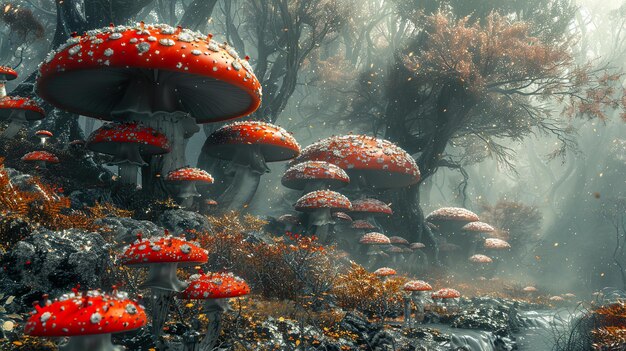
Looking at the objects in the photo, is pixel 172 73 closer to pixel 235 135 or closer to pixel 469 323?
pixel 235 135

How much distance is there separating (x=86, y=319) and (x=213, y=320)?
1847mm

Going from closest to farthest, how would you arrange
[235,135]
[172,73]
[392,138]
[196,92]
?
[172,73] → [196,92] → [235,135] → [392,138]

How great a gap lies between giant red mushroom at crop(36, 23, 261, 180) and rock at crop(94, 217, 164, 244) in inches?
91.7

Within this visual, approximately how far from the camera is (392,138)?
21609 millimetres

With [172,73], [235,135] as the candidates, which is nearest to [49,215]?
[172,73]

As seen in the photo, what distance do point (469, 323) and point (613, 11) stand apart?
4032 cm

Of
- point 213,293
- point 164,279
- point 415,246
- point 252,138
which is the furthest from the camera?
point 415,246

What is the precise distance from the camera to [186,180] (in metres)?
9.51

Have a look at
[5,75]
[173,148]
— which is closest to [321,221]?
[173,148]

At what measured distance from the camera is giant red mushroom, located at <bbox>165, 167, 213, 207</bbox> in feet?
30.1

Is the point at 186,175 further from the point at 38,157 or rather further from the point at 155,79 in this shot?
the point at 38,157

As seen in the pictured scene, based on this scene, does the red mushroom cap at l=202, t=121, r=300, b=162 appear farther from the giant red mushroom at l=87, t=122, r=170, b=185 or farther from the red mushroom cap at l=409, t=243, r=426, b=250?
the red mushroom cap at l=409, t=243, r=426, b=250

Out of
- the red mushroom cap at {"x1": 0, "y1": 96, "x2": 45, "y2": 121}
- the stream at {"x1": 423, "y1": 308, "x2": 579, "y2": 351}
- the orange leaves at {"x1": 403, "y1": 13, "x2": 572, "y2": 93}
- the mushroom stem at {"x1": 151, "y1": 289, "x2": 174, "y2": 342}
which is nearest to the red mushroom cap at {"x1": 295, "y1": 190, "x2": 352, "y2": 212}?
the stream at {"x1": 423, "y1": 308, "x2": 579, "y2": 351}

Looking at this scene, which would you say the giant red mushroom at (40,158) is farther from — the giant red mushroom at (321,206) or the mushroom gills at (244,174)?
the giant red mushroom at (321,206)
